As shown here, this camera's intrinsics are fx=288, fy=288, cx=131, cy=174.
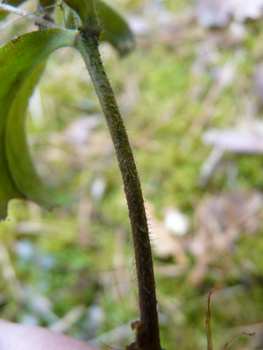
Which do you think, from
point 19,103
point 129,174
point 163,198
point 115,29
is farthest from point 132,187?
point 163,198

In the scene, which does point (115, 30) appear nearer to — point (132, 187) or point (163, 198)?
point (132, 187)

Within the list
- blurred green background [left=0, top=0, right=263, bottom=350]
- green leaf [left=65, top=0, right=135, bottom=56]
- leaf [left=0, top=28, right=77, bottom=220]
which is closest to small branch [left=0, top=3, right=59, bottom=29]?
leaf [left=0, top=28, right=77, bottom=220]

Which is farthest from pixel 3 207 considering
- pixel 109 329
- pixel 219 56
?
pixel 219 56

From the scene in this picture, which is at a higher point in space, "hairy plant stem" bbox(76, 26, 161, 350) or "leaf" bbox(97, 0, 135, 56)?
"leaf" bbox(97, 0, 135, 56)

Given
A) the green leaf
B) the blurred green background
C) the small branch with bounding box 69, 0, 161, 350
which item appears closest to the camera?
the small branch with bounding box 69, 0, 161, 350

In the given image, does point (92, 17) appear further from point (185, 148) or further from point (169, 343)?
point (169, 343)

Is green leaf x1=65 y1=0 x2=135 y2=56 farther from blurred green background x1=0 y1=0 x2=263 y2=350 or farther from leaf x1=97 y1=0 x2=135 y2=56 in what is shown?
blurred green background x1=0 y1=0 x2=263 y2=350
